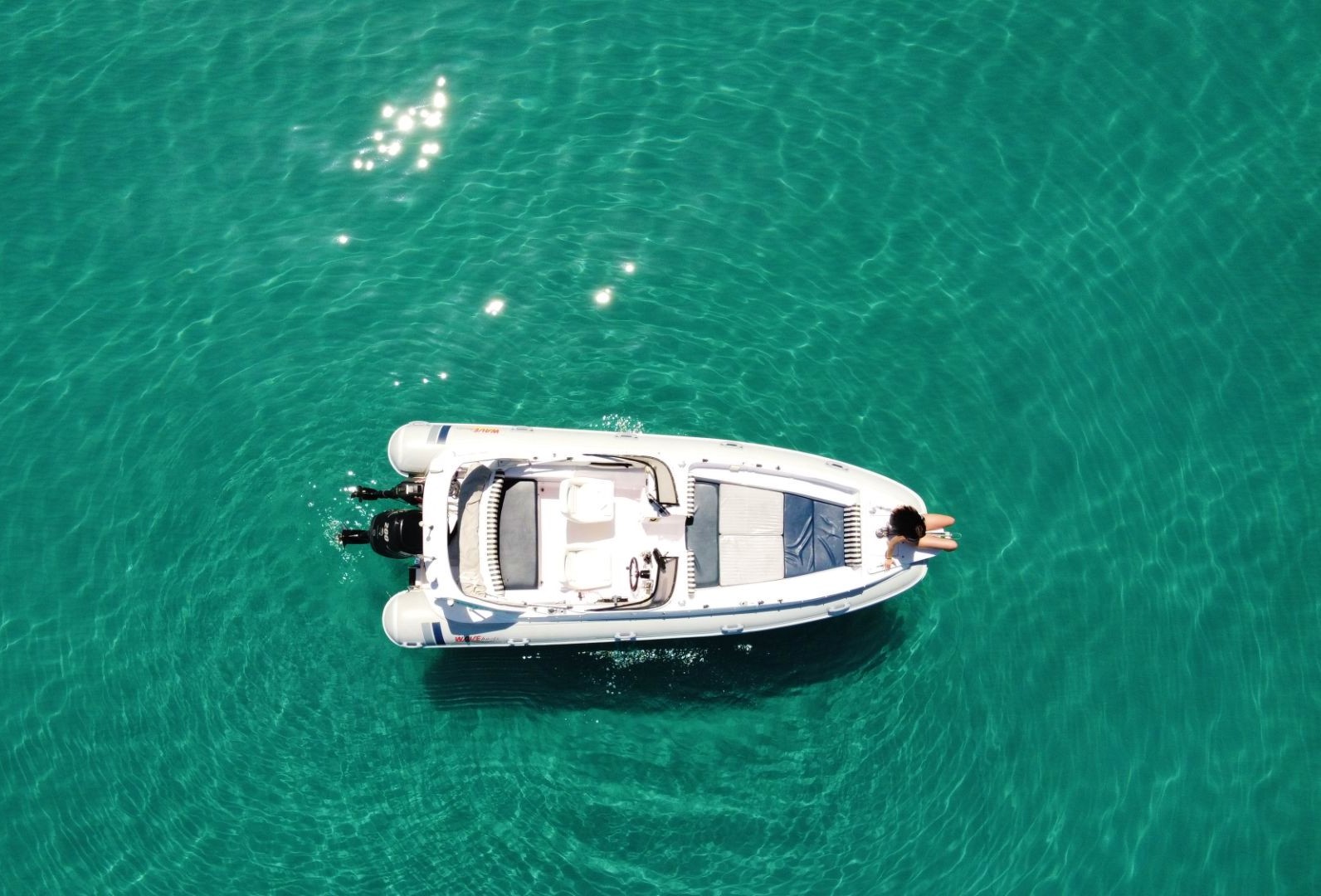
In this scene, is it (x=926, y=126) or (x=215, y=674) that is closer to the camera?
(x=215, y=674)

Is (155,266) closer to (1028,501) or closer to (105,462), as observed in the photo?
(105,462)

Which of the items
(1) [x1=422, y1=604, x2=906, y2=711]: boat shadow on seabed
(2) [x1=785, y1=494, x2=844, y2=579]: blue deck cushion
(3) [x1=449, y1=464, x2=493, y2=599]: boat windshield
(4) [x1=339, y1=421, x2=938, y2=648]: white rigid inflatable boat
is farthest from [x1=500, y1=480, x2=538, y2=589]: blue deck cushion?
(2) [x1=785, y1=494, x2=844, y2=579]: blue deck cushion

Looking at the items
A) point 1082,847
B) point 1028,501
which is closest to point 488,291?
point 1028,501

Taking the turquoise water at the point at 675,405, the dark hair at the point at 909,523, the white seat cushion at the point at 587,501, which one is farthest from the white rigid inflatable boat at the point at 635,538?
the turquoise water at the point at 675,405

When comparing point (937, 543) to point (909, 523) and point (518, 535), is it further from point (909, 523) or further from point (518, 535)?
point (518, 535)

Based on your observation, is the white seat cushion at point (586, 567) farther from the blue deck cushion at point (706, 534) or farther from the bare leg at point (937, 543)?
the bare leg at point (937, 543)

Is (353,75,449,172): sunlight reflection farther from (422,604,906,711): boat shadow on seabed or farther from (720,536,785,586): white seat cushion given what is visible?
(720,536,785,586): white seat cushion

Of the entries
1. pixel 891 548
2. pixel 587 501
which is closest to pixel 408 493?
pixel 587 501
